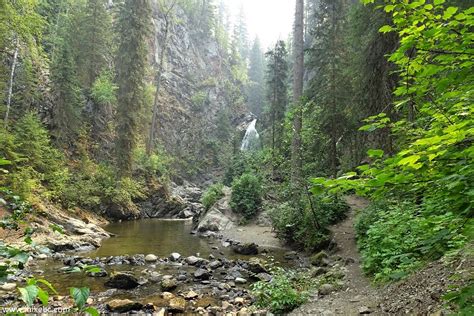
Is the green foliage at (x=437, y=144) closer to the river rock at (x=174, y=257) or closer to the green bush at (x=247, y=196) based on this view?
the river rock at (x=174, y=257)

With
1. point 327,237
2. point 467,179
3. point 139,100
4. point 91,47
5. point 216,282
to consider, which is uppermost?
point 91,47

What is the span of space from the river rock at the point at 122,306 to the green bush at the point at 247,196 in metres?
11.9

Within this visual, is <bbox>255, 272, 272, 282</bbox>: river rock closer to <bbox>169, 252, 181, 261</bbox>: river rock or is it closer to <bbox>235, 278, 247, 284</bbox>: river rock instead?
<bbox>235, 278, 247, 284</bbox>: river rock

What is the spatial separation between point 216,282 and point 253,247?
13.2ft

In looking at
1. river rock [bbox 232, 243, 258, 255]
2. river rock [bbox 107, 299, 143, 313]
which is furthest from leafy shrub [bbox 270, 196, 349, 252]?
river rock [bbox 107, 299, 143, 313]

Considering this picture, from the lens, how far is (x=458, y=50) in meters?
2.21

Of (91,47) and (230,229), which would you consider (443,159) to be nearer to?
(230,229)

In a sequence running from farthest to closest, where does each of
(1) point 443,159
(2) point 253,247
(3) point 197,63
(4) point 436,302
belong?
(3) point 197,63
(2) point 253,247
(4) point 436,302
(1) point 443,159

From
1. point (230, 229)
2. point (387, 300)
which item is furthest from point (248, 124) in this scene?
point (387, 300)

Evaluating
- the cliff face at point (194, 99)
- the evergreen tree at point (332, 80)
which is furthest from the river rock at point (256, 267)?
the cliff face at point (194, 99)

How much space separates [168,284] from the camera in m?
8.07

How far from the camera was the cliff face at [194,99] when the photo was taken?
44.7 metres

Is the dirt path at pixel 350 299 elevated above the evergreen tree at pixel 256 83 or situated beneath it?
situated beneath

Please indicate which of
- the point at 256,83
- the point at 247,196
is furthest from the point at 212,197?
the point at 256,83
